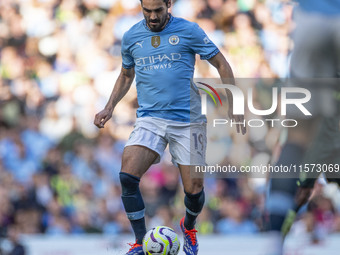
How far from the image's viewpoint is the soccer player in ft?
20.9

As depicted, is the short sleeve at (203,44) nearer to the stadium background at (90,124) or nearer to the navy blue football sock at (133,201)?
the navy blue football sock at (133,201)

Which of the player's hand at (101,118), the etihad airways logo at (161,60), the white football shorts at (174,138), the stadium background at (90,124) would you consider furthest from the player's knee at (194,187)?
the stadium background at (90,124)

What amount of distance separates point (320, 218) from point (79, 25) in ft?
20.6

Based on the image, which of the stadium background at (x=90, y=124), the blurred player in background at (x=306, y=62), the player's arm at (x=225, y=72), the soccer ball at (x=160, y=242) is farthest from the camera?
the stadium background at (x=90, y=124)

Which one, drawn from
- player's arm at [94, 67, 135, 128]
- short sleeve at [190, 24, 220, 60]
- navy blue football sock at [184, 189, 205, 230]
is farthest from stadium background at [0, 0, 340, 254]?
short sleeve at [190, 24, 220, 60]

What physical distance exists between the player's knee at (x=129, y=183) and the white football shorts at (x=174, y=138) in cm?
32

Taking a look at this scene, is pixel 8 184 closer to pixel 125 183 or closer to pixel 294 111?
pixel 125 183

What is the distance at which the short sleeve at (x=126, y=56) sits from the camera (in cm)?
657

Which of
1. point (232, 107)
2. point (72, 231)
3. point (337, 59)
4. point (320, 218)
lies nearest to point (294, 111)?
point (337, 59)

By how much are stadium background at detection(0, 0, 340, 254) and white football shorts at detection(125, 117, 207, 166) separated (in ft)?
14.3

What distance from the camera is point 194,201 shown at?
6668 mm

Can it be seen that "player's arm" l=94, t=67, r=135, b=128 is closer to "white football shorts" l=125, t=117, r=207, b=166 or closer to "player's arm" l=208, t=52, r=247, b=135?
"white football shorts" l=125, t=117, r=207, b=166

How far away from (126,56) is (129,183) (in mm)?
1294

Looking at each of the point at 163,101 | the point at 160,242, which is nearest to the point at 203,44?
the point at 163,101
